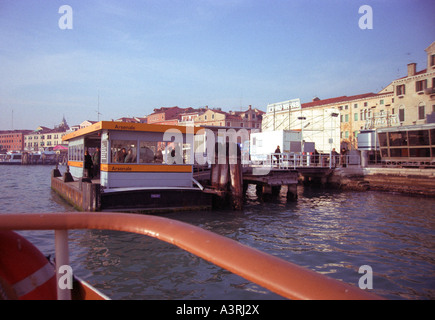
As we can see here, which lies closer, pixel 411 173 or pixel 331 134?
pixel 411 173

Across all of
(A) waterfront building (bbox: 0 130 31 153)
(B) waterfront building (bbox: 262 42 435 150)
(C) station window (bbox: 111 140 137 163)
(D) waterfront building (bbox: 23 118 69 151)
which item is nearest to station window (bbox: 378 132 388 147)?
(B) waterfront building (bbox: 262 42 435 150)

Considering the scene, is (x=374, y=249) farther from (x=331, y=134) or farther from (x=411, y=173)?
(x=331, y=134)

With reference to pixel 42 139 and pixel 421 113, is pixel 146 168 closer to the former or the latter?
pixel 421 113

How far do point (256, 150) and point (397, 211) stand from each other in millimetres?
17109

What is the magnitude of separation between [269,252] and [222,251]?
7658 millimetres

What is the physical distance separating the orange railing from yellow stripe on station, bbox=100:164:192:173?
11.2 m

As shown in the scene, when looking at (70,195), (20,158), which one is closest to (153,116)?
(20,158)

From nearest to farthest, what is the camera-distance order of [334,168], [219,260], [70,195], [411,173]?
[219,260] < [70,195] < [411,173] < [334,168]

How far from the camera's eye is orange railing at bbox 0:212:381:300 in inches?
42.8

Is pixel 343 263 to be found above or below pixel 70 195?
below

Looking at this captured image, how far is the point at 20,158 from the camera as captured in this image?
85.5 meters

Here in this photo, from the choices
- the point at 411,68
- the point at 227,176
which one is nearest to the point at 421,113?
the point at 411,68

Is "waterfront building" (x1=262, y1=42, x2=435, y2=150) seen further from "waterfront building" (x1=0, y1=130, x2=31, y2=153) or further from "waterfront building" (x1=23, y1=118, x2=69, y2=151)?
"waterfront building" (x1=0, y1=130, x2=31, y2=153)

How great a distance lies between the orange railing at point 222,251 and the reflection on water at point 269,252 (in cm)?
450
